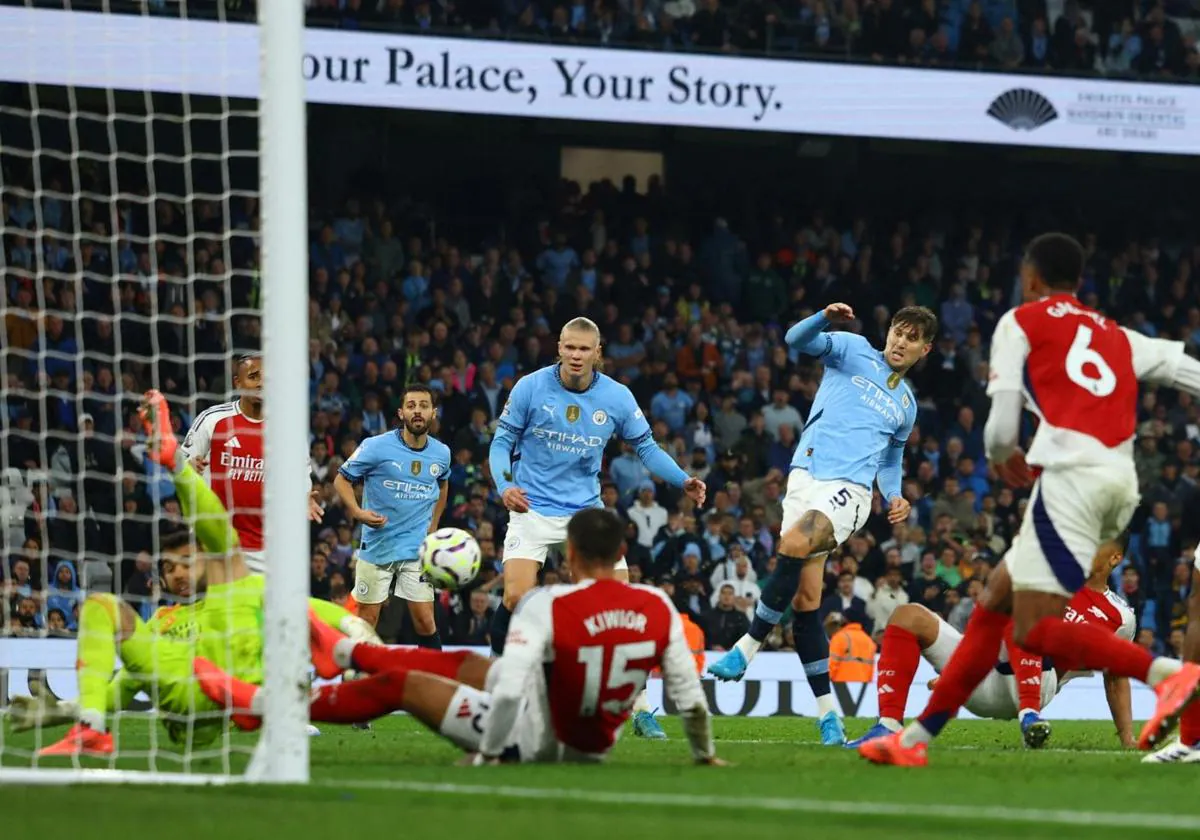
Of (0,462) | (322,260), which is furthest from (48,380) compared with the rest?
(322,260)

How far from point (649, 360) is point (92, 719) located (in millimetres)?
14557

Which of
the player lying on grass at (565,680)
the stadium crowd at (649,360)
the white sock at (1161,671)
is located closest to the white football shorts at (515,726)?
the player lying on grass at (565,680)

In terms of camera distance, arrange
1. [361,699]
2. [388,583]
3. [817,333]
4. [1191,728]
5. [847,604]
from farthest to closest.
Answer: [847,604] → [388,583] → [817,333] → [1191,728] → [361,699]

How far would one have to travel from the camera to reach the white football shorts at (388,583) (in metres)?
13.0

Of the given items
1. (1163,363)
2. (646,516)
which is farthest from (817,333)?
(646,516)

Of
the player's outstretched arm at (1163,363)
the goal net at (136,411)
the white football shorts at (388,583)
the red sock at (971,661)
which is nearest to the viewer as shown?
the goal net at (136,411)

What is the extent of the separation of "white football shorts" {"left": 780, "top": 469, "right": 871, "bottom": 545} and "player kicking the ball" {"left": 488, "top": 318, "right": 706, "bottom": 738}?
813mm

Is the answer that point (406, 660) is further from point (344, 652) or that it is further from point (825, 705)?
point (825, 705)

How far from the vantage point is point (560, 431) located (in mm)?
10680

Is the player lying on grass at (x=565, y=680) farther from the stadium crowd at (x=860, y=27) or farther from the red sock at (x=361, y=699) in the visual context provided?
the stadium crowd at (x=860, y=27)

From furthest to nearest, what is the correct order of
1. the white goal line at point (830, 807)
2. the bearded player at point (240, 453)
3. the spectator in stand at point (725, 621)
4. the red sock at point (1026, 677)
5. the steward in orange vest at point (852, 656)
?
the spectator in stand at point (725, 621) → the steward in orange vest at point (852, 656) → the bearded player at point (240, 453) → the red sock at point (1026, 677) → the white goal line at point (830, 807)

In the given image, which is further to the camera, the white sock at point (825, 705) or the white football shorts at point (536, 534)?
the white football shorts at point (536, 534)

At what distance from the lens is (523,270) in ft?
74.3

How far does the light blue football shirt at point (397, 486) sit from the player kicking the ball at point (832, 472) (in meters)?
3.46
